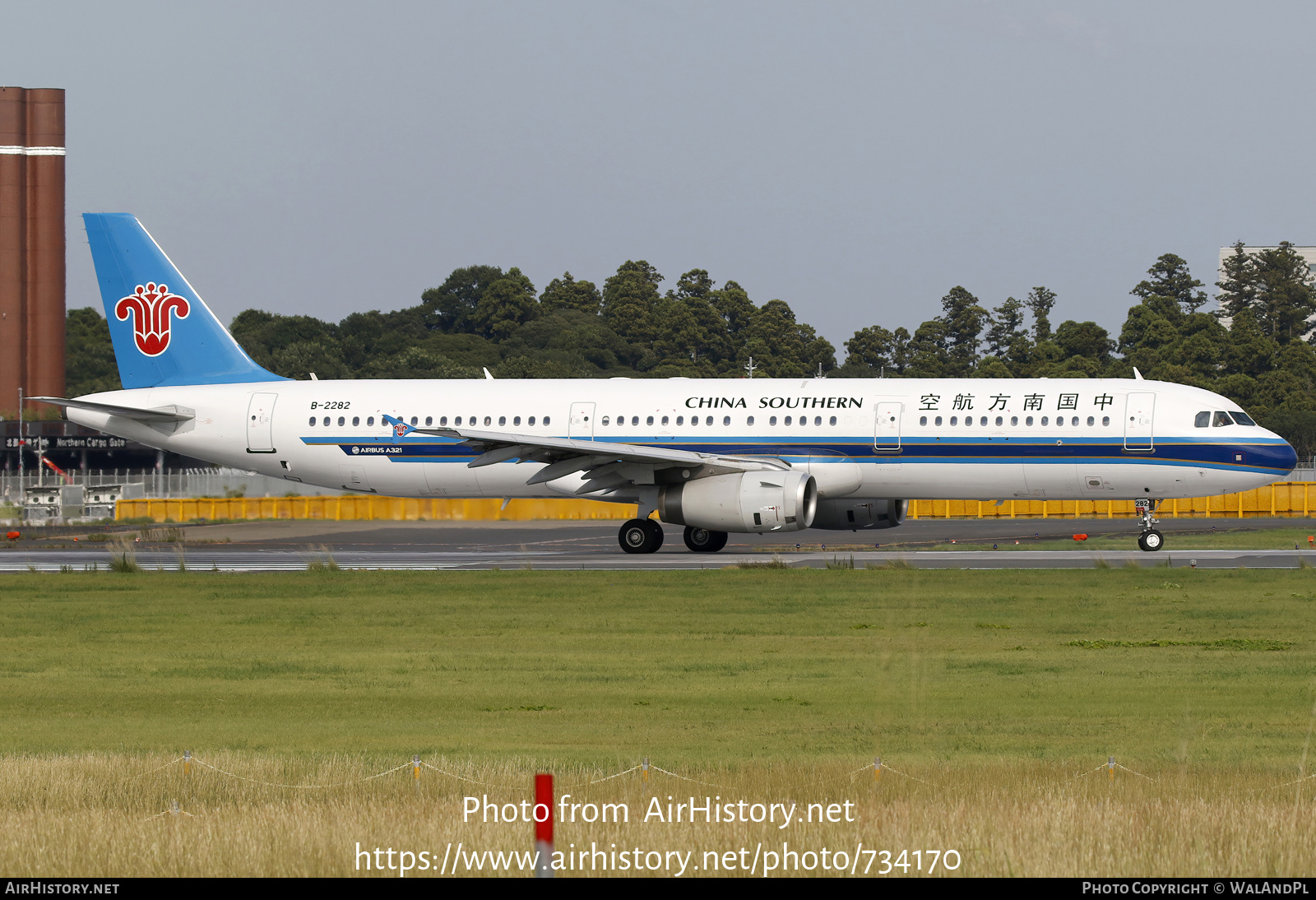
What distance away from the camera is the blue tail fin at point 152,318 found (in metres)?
38.9

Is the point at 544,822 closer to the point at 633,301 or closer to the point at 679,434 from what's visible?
the point at 679,434

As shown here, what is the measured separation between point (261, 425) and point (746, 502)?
493 inches

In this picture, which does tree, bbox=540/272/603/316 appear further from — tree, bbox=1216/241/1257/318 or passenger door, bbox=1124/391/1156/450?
passenger door, bbox=1124/391/1156/450

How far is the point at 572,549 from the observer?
4009 cm

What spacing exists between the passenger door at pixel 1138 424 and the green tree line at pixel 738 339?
62.7 meters

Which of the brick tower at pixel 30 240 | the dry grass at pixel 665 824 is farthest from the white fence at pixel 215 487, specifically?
the dry grass at pixel 665 824

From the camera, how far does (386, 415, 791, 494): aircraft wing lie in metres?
32.6

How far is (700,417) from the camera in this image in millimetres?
35250

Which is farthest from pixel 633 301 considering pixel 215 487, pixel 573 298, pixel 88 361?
pixel 215 487

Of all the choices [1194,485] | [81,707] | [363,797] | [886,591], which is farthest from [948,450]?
[363,797]

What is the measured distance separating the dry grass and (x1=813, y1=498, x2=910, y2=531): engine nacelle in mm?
22662

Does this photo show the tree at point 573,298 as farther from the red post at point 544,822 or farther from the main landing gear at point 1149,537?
the red post at point 544,822

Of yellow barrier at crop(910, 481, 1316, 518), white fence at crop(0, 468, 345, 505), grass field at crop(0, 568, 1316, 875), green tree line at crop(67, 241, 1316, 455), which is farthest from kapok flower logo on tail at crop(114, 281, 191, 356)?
green tree line at crop(67, 241, 1316, 455)

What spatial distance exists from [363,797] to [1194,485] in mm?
26200
